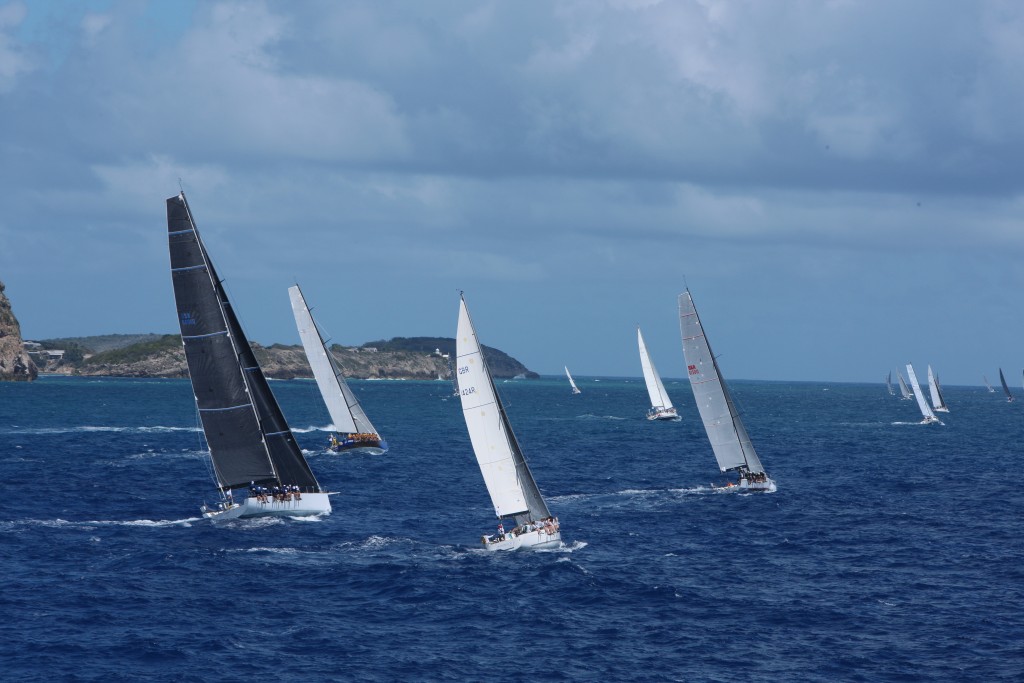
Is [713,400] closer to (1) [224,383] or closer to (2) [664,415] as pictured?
(1) [224,383]

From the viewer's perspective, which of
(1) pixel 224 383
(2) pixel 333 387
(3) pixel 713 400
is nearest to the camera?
(1) pixel 224 383

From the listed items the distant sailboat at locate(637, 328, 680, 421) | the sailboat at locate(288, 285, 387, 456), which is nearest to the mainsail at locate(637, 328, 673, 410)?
the distant sailboat at locate(637, 328, 680, 421)

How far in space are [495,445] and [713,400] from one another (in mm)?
24811

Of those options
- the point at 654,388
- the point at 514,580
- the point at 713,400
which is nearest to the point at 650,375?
the point at 654,388

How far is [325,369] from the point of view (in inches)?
3829

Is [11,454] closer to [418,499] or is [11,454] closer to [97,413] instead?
[418,499]

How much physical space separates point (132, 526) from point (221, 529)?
4481 millimetres

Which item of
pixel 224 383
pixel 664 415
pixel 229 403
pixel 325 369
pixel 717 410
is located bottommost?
pixel 664 415

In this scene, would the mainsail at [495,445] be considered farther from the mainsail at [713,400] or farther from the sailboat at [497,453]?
the mainsail at [713,400]

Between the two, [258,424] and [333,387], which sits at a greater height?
[333,387]

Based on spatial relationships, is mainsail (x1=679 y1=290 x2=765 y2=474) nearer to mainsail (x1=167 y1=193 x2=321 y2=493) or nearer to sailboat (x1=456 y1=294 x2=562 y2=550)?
sailboat (x1=456 y1=294 x2=562 y2=550)

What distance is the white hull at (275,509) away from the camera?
59594 millimetres

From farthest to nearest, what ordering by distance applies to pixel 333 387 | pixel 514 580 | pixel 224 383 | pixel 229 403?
pixel 333 387
pixel 229 403
pixel 224 383
pixel 514 580

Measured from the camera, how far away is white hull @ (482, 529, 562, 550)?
52500 millimetres
